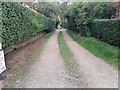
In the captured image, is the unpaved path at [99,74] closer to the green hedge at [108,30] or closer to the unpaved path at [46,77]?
the unpaved path at [46,77]

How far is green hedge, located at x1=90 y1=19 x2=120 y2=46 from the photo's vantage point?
11.4 metres

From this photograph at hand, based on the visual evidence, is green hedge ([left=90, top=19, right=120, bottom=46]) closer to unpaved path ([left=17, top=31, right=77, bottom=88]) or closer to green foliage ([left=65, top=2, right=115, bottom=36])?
green foliage ([left=65, top=2, right=115, bottom=36])

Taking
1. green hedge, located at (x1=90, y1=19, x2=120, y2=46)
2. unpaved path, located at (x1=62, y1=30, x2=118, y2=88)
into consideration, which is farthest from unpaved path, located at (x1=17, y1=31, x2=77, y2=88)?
green hedge, located at (x1=90, y1=19, x2=120, y2=46)

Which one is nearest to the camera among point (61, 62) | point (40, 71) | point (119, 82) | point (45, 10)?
point (119, 82)

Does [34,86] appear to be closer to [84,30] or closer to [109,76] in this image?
[109,76]

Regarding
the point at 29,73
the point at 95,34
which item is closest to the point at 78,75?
the point at 29,73

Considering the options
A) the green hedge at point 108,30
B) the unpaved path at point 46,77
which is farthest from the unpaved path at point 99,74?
the green hedge at point 108,30

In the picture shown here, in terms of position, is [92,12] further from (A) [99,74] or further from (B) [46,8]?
(B) [46,8]

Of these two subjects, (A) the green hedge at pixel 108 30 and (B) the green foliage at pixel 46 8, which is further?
(B) the green foliage at pixel 46 8

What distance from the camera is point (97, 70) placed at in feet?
22.0

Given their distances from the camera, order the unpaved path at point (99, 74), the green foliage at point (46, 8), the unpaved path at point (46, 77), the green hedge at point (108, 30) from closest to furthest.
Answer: the unpaved path at point (46, 77)
the unpaved path at point (99, 74)
the green hedge at point (108, 30)
the green foliage at point (46, 8)

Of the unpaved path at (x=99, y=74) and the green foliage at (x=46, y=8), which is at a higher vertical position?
the green foliage at (x=46, y=8)

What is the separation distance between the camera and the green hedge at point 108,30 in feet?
37.3

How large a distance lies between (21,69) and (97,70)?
286 centimetres
